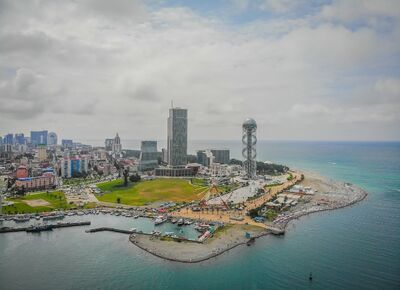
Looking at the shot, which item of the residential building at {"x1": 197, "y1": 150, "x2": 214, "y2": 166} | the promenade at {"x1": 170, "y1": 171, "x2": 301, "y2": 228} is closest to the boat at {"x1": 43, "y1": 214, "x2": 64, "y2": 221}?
the promenade at {"x1": 170, "y1": 171, "x2": 301, "y2": 228}

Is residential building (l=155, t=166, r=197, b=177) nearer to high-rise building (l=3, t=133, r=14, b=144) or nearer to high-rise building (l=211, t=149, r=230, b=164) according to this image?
high-rise building (l=211, t=149, r=230, b=164)

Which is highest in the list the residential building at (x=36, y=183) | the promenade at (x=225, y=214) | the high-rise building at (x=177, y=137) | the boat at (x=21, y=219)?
the high-rise building at (x=177, y=137)

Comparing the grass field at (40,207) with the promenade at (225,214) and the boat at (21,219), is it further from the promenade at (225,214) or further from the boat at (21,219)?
the promenade at (225,214)

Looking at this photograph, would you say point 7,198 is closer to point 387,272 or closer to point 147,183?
point 147,183

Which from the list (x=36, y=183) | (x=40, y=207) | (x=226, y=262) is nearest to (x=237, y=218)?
(x=226, y=262)

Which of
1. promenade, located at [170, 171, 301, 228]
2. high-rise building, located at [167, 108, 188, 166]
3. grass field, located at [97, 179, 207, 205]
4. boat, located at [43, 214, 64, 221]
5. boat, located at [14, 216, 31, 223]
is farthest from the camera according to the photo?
high-rise building, located at [167, 108, 188, 166]

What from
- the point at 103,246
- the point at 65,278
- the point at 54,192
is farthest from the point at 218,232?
the point at 54,192

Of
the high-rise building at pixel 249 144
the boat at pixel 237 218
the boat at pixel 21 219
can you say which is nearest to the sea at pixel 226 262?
the boat at pixel 21 219
